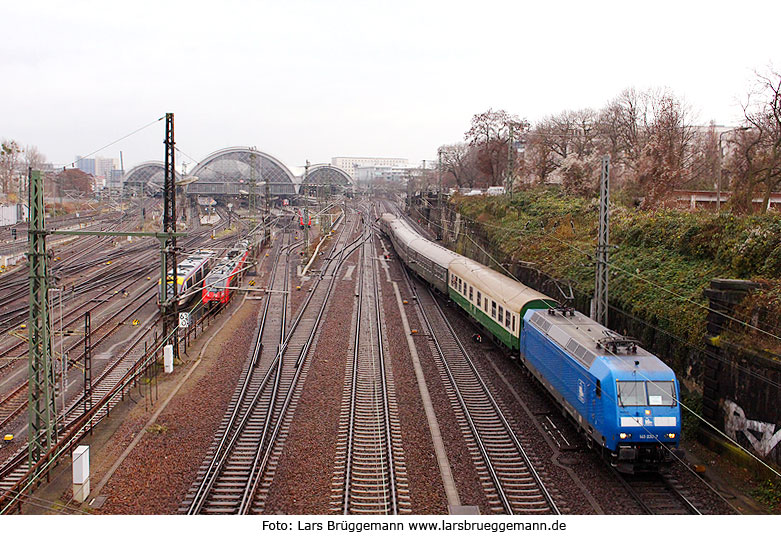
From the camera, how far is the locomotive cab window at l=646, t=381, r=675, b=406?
1257 cm

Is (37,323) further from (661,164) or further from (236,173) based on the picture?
(236,173)

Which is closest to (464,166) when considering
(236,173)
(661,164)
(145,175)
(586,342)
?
(236,173)

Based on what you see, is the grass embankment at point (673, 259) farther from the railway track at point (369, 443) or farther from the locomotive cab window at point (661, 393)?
the railway track at point (369, 443)

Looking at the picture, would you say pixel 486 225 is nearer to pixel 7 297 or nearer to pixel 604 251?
pixel 604 251

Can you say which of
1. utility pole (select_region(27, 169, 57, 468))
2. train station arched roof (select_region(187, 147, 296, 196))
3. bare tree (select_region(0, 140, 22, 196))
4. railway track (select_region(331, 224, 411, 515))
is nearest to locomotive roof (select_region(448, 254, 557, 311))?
railway track (select_region(331, 224, 411, 515))

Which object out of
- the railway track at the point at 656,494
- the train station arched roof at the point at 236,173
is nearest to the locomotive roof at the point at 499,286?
the railway track at the point at 656,494

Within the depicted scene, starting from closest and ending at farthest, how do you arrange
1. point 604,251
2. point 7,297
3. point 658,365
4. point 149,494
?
point 149,494
point 658,365
point 604,251
point 7,297

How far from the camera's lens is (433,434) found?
49.6ft

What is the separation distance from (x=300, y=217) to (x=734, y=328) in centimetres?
6730

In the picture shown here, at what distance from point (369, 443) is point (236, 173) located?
346 ft

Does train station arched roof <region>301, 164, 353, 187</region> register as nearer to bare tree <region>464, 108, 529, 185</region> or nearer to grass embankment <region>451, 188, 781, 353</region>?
bare tree <region>464, 108, 529, 185</region>

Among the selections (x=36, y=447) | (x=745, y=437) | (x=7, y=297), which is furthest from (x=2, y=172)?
(x=745, y=437)

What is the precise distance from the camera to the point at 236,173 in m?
114

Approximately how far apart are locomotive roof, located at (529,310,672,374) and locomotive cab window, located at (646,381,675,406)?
0.32 m
